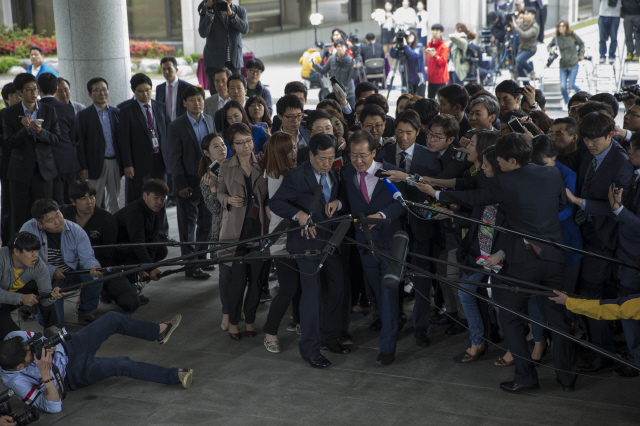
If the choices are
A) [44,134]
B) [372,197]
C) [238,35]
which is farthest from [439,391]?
[238,35]

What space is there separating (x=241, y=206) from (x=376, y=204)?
1.19 meters

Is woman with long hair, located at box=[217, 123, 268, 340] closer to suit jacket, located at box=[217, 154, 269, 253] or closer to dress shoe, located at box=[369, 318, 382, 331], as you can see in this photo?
suit jacket, located at box=[217, 154, 269, 253]

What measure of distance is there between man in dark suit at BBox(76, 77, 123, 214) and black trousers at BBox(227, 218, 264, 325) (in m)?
2.87

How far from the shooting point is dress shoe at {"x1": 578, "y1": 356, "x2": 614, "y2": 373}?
5.42 metres

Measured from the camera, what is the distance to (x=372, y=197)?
5.64 metres

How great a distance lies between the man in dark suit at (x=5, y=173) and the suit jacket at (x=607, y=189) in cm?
605

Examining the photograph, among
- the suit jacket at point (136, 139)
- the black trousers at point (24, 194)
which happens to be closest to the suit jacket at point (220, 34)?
the suit jacket at point (136, 139)

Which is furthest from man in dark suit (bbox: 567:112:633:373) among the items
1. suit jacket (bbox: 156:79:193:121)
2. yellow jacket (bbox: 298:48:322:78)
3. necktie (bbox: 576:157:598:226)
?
yellow jacket (bbox: 298:48:322:78)

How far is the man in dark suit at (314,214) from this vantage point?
5.60 meters

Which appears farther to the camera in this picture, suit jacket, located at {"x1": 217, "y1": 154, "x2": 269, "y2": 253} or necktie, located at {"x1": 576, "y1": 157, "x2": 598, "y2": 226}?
suit jacket, located at {"x1": 217, "y1": 154, "x2": 269, "y2": 253}

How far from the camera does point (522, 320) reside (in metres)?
5.18

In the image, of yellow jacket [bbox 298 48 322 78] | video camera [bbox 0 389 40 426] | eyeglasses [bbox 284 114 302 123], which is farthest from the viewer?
yellow jacket [bbox 298 48 322 78]

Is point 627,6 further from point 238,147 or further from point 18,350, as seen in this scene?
point 18,350

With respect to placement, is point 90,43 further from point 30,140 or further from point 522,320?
point 522,320
